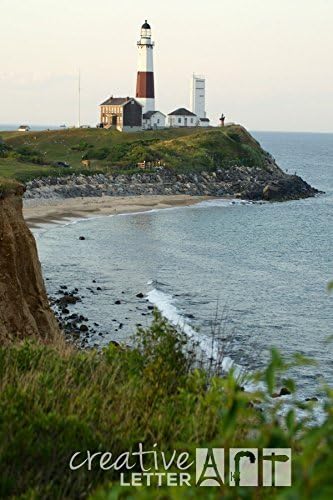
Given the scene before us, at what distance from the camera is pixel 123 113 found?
358 feet

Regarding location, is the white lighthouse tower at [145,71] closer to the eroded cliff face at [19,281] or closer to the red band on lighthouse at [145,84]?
the red band on lighthouse at [145,84]

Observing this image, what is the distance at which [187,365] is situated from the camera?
12.0 m

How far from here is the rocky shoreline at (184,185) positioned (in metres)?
74.0

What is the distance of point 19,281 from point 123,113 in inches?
3553

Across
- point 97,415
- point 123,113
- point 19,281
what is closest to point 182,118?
point 123,113

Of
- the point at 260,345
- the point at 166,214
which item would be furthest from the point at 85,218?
the point at 260,345

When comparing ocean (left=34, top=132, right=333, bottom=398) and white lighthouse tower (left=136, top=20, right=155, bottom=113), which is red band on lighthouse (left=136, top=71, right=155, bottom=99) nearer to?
white lighthouse tower (left=136, top=20, right=155, bottom=113)

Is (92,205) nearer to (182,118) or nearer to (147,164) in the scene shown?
(147,164)

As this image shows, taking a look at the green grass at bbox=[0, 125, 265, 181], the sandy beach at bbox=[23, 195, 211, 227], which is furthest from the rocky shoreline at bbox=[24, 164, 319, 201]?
the green grass at bbox=[0, 125, 265, 181]

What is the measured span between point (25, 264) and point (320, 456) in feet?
56.1

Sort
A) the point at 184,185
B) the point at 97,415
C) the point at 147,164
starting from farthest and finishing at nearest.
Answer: the point at 147,164 → the point at 184,185 → the point at 97,415

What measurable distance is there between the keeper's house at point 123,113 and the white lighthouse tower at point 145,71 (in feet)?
7.75

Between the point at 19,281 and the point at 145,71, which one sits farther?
the point at 145,71

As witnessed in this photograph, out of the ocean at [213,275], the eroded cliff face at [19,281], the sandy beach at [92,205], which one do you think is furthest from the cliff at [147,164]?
the eroded cliff face at [19,281]
